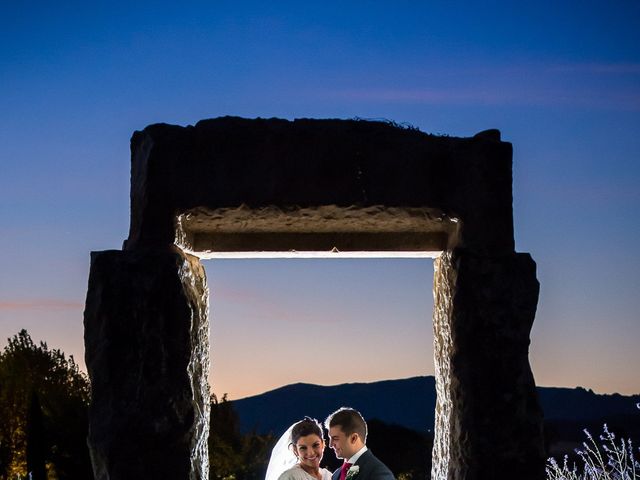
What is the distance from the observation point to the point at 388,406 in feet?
83.8

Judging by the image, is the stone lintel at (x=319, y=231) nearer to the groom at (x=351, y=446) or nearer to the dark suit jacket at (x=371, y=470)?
the groom at (x=351, y=446)

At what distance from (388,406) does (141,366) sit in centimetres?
2151

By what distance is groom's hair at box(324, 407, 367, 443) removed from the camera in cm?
555

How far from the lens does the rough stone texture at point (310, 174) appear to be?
190 inches

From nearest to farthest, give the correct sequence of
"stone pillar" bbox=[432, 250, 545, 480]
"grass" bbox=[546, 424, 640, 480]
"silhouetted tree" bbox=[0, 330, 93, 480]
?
"stone pillar" bbox=[432, 250, 545, 480] < "grass" bbox=[546, 424, 640, 480] < "silhouetted tree" bbox=[0, 330, 93, 480]

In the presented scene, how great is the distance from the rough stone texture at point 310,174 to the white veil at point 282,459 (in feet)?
6.24

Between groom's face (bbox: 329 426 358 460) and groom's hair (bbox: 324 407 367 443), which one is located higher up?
groom's hair (bbox: 324 407 367 443)

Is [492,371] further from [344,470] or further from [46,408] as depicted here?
[46,408]

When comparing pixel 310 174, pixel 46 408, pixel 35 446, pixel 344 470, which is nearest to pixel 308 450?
pixel 344 470

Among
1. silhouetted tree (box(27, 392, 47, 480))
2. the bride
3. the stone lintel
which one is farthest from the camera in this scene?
silhouetted tree (box(27, 392, 47, 480))

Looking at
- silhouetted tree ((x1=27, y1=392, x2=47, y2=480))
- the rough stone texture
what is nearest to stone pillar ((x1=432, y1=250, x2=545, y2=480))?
the rough stone texture

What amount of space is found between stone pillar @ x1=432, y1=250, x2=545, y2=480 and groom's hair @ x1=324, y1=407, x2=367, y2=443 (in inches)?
31.7

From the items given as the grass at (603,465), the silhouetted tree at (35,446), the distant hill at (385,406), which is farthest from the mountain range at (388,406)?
the grass at (603,465)

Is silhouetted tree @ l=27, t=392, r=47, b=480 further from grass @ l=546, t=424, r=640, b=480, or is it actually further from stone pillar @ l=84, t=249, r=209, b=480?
stone pillar @ l=84, t=249, r=209, b=480
